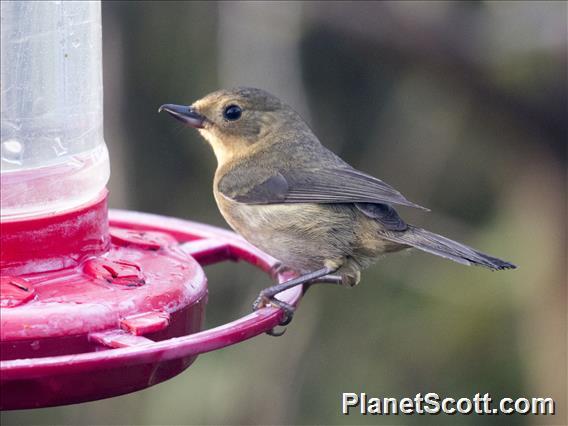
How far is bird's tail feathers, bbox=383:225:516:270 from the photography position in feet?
13.3

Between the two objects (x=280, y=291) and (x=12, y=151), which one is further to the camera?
(x=280, y=291)

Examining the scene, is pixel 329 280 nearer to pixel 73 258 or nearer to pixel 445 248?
pixel 445 248

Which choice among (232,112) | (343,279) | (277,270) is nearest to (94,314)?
(277,270)

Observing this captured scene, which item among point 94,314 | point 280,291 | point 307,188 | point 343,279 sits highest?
point 307,188

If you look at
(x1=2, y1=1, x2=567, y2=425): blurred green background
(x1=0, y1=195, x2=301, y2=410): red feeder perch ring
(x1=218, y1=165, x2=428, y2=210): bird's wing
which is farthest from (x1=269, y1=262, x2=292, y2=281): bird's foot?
(x1=2, y1=1, x2=567, y2=425): blurred green background

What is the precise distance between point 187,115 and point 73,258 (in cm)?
115

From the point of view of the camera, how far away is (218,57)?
6.78 meters

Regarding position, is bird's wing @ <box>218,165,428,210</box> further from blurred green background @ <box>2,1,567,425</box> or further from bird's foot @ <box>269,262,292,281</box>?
blurred green background @ <box>2,1,567,425</box>

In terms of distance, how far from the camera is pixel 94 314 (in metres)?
3.11

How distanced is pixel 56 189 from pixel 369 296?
11.9 feet

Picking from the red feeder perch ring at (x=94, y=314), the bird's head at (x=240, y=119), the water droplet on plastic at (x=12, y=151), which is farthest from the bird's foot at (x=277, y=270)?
the water droplet on plastic at (x=12, y=151)

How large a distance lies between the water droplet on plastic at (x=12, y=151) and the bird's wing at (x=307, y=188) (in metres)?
1.08

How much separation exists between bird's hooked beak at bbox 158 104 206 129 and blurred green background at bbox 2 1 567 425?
1957 mm

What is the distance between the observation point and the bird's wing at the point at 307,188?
4.41 m
